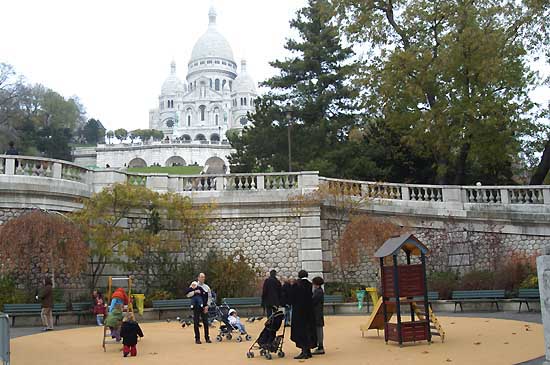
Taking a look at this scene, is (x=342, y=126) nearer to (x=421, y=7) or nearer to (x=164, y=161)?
(x=421, y=7)

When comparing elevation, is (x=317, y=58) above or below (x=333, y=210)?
above

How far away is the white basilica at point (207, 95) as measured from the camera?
14325 cm

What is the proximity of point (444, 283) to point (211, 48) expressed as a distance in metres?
138

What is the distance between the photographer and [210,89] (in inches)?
5807

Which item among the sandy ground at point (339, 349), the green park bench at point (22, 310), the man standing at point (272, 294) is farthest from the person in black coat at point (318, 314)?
the green park bench at point (22, 310)

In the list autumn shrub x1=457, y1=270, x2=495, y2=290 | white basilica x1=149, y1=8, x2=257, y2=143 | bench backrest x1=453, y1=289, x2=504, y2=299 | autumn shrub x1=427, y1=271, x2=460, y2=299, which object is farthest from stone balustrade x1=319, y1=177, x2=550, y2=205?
white basilica x1=149, y1=8, x2=257, y2=143

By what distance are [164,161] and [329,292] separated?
8094cm

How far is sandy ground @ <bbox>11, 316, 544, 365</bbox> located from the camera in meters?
10.1

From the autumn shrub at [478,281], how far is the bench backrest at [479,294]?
48.8 inches

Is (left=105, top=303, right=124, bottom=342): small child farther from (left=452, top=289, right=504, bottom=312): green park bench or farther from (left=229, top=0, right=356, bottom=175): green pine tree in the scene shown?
(left=229, top=0, right=356, bottom=175): green pine tree

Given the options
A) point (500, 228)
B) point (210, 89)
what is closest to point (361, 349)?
point (500, 228)

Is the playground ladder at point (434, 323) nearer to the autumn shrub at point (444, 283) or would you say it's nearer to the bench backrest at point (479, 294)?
the bench backrest at point (479, 294)

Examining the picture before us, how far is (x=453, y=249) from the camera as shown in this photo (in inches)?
886

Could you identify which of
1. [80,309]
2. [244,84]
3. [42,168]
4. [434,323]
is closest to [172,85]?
[244,84]
